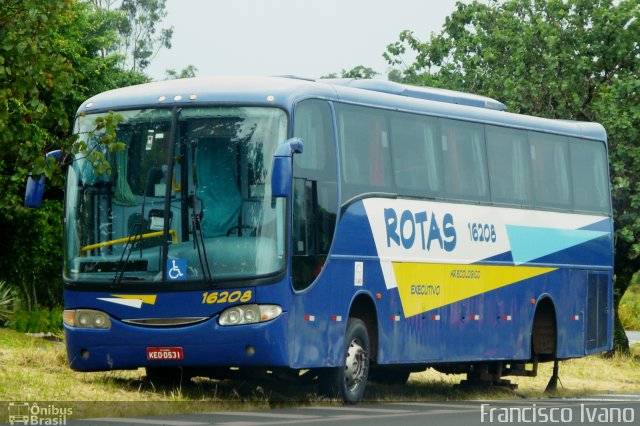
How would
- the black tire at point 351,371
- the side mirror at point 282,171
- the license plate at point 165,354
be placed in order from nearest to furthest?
1. the side mirror at point 282,171
2. the license plate at point 165,354
3. the black tire at point 351,371

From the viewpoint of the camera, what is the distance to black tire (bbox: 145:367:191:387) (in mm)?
19125

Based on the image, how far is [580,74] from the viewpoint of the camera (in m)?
34.8

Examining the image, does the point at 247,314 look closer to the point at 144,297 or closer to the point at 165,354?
the point at 165,354

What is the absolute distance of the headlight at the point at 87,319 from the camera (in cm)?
1736

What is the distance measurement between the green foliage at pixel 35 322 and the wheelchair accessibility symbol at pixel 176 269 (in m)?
17.6

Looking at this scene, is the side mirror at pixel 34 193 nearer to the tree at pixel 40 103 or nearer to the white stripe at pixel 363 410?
the tree at pixel 40 103

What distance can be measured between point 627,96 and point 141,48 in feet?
203

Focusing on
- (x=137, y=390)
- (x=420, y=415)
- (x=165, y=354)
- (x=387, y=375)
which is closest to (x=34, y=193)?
(x=165, y=354)

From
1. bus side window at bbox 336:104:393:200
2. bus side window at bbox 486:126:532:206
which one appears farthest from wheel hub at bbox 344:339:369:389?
bus side window at bbox 486:126:532:206

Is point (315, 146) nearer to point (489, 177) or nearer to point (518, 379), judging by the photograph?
point (489, 177)

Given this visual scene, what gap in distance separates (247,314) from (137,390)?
6.33ft

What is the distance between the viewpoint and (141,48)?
92.2 m

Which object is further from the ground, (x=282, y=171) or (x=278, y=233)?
(x=282, y=171)

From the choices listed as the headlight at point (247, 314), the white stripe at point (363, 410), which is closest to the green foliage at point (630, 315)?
the white stripe at point (363, 410)
